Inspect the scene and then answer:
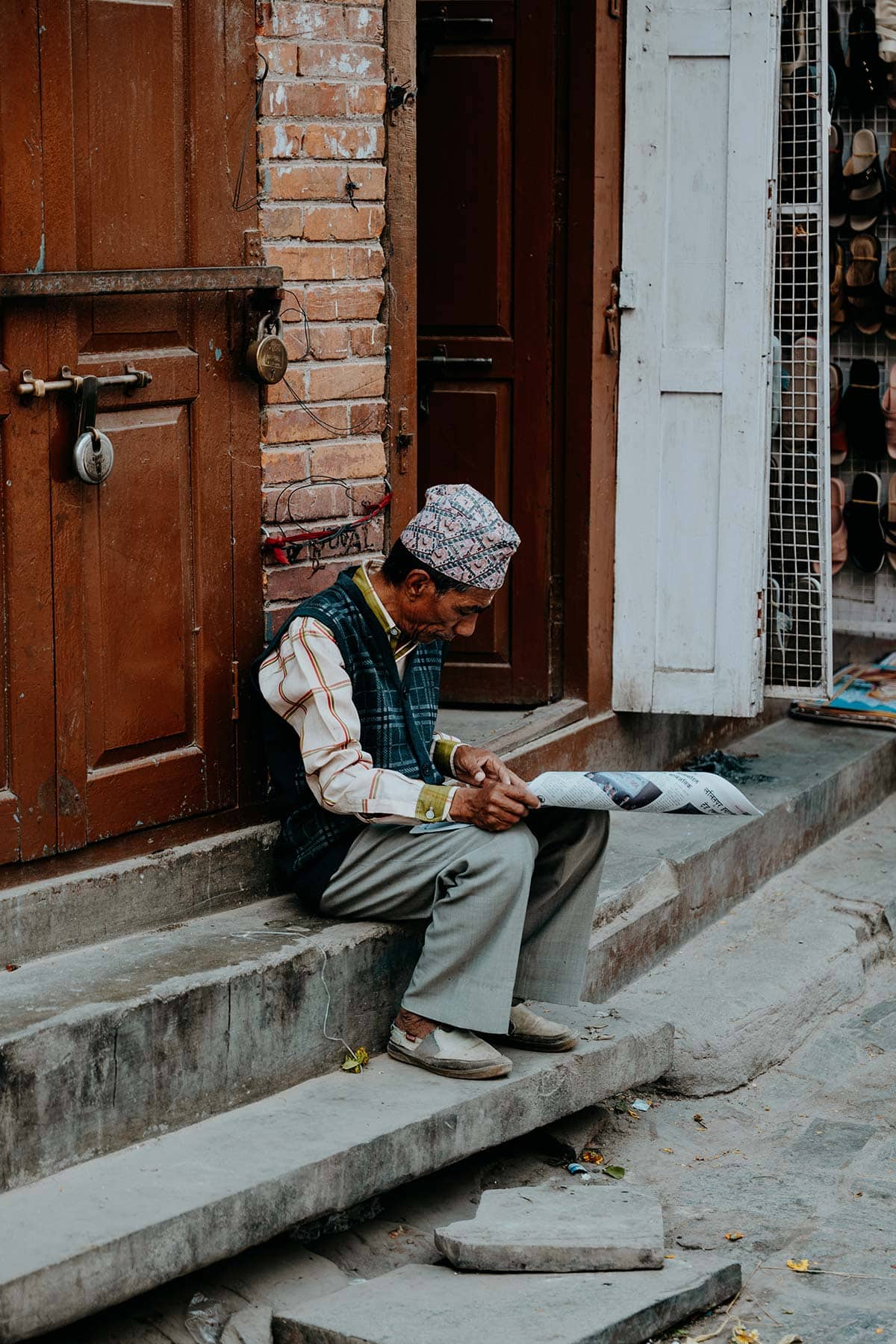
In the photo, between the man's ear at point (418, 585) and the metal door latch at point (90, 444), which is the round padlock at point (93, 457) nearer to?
the metal door latch at point (90, 444)

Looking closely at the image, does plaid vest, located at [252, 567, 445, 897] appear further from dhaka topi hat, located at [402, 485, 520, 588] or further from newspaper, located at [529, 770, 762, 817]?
newspaper, located at [529, 770, 762, 817]

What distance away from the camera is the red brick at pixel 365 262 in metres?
4.36

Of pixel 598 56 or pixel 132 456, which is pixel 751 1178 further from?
pixel 598 56

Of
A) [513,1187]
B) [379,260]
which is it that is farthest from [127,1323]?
[379,260]

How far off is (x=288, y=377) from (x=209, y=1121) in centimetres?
175

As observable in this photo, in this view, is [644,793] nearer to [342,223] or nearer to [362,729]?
[362,729]

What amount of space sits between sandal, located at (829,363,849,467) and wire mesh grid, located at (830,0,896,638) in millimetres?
63

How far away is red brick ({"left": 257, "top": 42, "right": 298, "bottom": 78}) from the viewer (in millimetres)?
4055

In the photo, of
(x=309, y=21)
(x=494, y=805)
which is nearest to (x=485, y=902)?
(x=494, y=805)

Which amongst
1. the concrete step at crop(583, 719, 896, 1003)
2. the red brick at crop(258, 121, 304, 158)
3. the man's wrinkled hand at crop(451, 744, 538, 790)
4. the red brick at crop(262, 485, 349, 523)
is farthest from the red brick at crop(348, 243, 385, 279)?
the concrete step at crop(583, 719, 896, 1003)

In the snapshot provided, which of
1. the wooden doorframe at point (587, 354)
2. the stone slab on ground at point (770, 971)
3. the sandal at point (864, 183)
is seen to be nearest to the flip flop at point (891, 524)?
the sandal at point (864, 183)

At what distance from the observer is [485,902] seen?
3.79 metres

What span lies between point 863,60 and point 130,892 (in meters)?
5.16

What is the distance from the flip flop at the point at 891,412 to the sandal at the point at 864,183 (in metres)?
0.63
